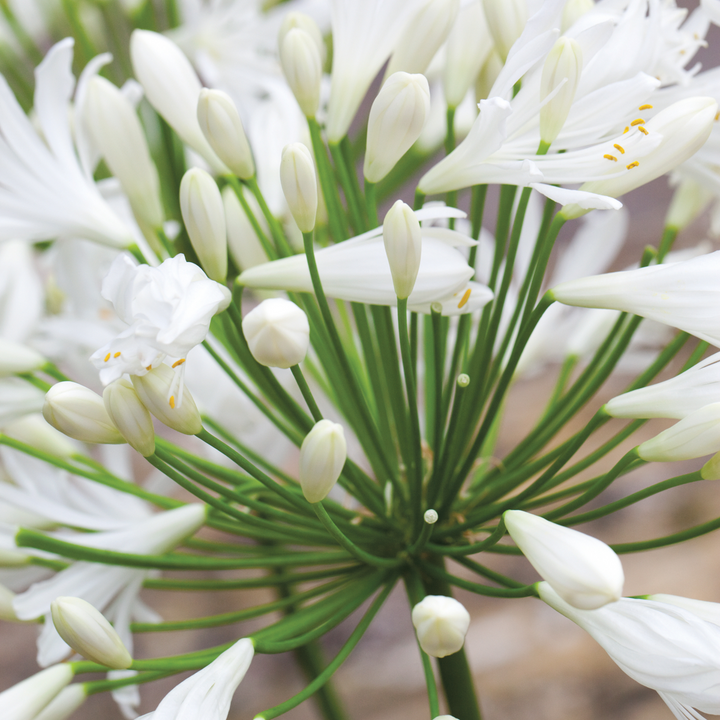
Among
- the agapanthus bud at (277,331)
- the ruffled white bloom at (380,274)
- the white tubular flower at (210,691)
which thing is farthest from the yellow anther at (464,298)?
the white tubular flower at (210,691)

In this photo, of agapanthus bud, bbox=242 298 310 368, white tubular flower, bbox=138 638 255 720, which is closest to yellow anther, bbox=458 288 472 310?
agapanthus bud, bbox=242 298 310 368

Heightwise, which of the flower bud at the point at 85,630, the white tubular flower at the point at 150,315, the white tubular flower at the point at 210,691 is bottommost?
the white tubular flower at the point at 210,691

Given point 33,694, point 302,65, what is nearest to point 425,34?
point 302,65

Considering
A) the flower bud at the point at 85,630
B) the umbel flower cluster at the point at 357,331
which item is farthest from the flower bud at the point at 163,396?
the flower bud at the point at 85,630

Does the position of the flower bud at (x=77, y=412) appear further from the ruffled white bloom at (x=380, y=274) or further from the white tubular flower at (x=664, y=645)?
the white tubular flower at (x=664, y=645)

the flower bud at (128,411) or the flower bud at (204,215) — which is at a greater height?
the flower bud at (204,215)

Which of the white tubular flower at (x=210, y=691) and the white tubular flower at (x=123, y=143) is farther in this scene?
the white tubular flower at (x=123, y=143)
